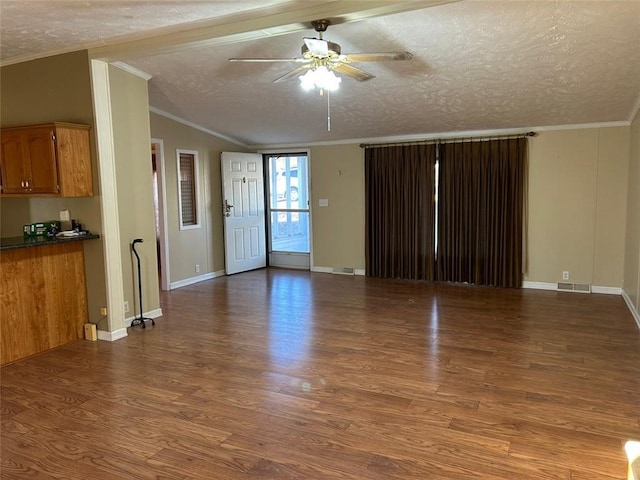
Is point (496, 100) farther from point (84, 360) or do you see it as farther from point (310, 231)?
point (84, 360)

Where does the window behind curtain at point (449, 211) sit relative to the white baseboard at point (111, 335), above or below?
above

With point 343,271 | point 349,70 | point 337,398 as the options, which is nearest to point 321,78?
point 349,70

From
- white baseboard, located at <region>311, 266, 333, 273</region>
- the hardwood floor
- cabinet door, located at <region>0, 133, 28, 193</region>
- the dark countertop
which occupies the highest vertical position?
cabinet door, located at <region>0, 133, 28, 193</region>

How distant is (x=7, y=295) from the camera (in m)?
3.91

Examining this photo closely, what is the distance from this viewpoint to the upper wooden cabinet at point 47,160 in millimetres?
4148

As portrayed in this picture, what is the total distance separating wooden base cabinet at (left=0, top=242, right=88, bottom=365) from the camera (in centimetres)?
391

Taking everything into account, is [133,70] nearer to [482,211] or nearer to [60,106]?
[60,106]

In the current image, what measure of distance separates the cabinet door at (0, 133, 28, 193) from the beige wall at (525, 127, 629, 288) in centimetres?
591

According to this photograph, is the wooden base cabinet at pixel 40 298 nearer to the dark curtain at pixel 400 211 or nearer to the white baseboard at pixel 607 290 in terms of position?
the dark curtain at pixel 400 211

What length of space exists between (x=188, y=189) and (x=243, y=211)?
110 cm

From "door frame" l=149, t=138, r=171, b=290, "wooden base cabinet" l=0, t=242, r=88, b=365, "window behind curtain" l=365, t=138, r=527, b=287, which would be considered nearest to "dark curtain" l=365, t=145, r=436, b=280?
"window behind curtain" l=365, t=138, r=527, b=287

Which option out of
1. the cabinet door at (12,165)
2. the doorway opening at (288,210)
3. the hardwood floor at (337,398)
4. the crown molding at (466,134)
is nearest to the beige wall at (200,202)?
the doorway opening at (288,210)

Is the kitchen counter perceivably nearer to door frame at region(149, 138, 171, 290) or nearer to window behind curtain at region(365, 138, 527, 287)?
door frame at region(149, 138, 171, 290)

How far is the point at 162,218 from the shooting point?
21.9 feet
